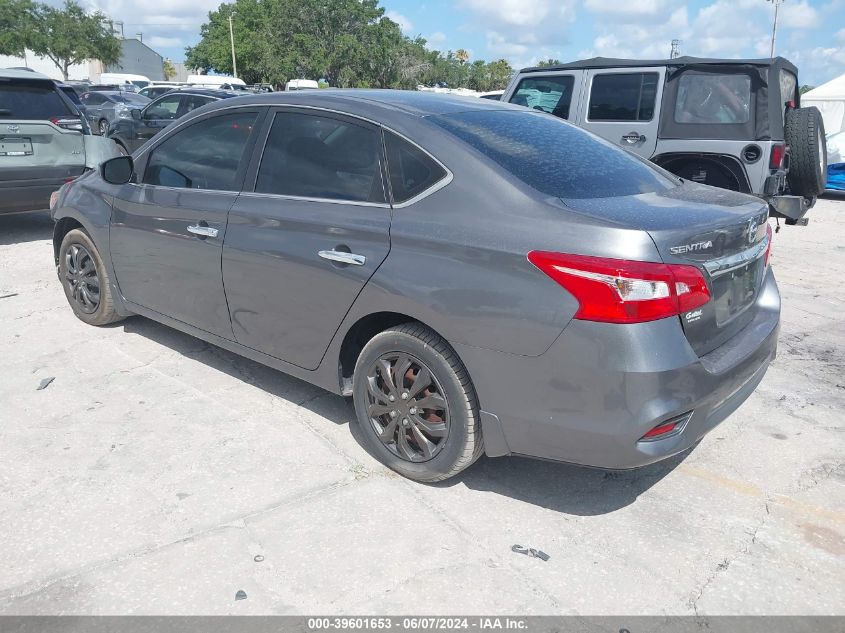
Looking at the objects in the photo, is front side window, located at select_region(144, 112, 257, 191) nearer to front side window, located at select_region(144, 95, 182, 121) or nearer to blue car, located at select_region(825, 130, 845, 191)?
front side window, located at select_region(144, 95, 182, 121)

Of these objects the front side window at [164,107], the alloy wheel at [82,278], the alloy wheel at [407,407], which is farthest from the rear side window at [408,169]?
the front side window at [164,107]

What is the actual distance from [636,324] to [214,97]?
14.0 metres

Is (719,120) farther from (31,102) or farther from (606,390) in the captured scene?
(31,102)

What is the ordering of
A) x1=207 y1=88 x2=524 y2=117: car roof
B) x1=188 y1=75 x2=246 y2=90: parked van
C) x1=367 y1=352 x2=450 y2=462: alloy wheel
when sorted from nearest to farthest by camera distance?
x1=367 y1=352 x2=450 y2=462: alloy wheel → x1=207 y1=88 x2=524 y2=117: car roof → x1=188 y1=75 x2=246 y2=90: parked van

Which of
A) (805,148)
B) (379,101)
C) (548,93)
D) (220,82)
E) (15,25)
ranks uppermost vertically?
(15,25)

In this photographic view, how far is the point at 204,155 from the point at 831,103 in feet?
56.7

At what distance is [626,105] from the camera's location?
8164 mm

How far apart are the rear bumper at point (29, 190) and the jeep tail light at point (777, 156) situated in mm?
7455

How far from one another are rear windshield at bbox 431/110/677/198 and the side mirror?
2.30 meters

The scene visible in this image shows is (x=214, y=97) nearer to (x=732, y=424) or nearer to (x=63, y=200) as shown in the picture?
(x=63, y=200)

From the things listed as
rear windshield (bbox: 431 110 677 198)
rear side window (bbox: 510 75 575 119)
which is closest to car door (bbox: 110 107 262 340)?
rear windshield (bbox: 431 110 677 198)

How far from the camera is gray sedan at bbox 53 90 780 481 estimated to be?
2631 mm

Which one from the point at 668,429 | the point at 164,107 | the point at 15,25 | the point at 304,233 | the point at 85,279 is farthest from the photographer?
the point at 15,25

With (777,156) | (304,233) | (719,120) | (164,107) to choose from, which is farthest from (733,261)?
(164,107)
